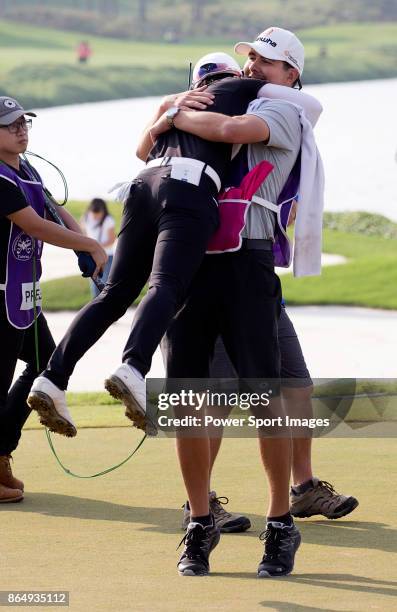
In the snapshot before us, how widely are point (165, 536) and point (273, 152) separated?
173cm

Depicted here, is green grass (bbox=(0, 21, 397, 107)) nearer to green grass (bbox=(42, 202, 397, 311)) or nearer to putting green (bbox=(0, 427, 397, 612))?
green grass (bbox=(42, 202, 397, 311))

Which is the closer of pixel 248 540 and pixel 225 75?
pixel 225 75

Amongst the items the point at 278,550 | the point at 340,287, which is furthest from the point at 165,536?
the point at 340,287

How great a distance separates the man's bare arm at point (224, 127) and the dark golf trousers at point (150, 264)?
6.3 inches

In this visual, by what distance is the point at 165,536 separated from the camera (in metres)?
6.11

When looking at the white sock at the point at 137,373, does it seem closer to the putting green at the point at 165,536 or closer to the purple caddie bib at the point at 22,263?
the putting green at the point at 165,536

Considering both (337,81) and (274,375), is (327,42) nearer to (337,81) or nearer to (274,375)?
(337,81)

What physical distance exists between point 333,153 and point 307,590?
98.9 ft

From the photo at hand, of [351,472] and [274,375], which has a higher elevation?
[274,375]

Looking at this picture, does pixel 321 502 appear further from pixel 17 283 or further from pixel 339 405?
pixel 339 405

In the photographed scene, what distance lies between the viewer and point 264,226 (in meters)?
5.33

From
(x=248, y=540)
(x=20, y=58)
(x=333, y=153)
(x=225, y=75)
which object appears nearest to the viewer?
(x=225, y=75)

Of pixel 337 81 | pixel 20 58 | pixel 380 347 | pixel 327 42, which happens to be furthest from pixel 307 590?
pixel 327 42

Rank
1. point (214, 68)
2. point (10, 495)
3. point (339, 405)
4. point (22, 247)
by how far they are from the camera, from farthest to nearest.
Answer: point (339, 405)
point (10, 495)
point (22, 247)
point (214, 68)
